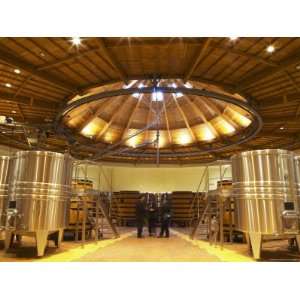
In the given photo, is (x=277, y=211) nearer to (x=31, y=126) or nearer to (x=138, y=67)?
(x=138, y=67)

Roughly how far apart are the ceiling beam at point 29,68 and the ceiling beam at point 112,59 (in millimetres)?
2499

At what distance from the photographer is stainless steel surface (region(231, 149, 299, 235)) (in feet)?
18.9

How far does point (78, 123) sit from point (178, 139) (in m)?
7.47

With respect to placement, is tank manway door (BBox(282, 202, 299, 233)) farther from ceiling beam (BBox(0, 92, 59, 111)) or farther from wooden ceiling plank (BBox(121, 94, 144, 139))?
wooden ceiling plank (BBox(121, 94, 144, 139))

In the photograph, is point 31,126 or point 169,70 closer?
point 169,70

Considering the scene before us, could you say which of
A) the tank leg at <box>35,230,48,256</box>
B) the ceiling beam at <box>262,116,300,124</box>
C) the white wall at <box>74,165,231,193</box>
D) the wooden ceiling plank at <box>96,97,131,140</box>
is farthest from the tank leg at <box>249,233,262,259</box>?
the white wall at <box>74,165,231,193</box>

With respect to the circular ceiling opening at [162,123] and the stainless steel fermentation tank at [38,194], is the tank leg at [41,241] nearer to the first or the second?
the stainless steel fermentation tank at [38,194]

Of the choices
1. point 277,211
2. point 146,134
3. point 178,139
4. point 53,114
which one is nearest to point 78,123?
point 53,114

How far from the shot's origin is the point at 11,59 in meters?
8.98

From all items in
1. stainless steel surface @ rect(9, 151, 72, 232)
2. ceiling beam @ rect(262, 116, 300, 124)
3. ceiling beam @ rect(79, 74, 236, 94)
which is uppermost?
ceiling beam @ rect(79, 74, 236, 94)

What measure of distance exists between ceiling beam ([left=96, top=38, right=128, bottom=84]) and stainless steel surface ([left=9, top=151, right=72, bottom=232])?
3.82m

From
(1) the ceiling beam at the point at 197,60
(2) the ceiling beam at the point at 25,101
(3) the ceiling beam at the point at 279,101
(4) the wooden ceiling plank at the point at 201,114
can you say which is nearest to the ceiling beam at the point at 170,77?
(1) the ceiling beam at the point at 197,60

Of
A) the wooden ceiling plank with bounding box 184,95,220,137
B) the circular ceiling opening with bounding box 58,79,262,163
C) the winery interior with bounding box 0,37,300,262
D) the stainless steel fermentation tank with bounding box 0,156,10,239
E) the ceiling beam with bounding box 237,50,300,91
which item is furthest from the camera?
the wooden ceiling plank with bounding box 184,95,220,137

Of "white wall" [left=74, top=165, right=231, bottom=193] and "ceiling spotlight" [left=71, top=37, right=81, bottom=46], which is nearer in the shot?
"ceiling spotlight" [left=71, top=37, right=81, bottom=46]
